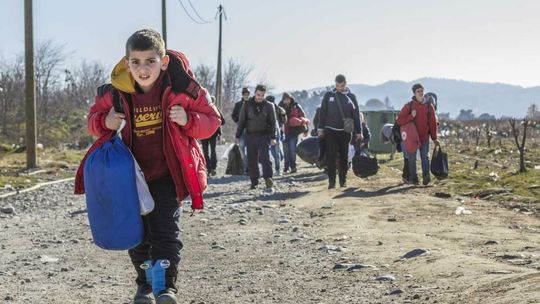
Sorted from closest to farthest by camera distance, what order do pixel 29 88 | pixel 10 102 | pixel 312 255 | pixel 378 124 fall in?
pixel 312 255
pixel 29 88
pixel 378 124
pixel 10 102

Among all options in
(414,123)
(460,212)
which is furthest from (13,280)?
(414,123)

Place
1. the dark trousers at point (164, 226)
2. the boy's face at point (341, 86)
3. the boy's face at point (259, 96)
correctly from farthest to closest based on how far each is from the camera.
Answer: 1. the boy's face at point (259, 96)
2. the boy's face at point (341, 86)
3. the dark trousers at point (164, 226)

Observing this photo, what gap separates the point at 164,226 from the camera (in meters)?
4.78

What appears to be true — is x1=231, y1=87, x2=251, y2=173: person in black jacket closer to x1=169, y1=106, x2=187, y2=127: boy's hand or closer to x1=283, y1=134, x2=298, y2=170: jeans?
x1=283, y1=134, x2=298, y2=170: jeans

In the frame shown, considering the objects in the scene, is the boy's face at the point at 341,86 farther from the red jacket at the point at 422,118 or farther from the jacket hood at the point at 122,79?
the jacket hood at the point at 122,79

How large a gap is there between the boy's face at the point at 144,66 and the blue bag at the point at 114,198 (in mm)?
431

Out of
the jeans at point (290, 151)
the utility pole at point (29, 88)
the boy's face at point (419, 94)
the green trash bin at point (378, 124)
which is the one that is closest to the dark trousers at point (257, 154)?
the boy's face at point (419, 94)

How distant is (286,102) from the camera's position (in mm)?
18891

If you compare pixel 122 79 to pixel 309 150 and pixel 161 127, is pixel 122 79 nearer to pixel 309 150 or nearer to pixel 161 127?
pixel 161 127

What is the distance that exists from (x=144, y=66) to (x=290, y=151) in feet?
46.3

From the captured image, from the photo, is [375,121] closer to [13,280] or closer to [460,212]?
[460,212]

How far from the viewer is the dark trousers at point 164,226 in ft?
15.6

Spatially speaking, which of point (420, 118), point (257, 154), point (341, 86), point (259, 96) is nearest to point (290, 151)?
point (257, 154)

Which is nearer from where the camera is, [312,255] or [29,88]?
[312,255]
